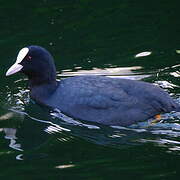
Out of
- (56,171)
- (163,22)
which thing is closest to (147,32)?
(163,22)

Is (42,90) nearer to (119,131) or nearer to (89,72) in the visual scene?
(89,72)

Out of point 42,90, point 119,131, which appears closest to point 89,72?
A: point 42,90

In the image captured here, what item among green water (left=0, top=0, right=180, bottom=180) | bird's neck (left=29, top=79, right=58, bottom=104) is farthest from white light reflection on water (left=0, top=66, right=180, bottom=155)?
bird's neck (left=29, top=79, right=58, bottom=104)

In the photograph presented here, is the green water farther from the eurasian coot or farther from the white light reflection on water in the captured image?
the eurasian coot

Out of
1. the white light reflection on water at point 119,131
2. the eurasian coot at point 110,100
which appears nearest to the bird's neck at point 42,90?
the eurasian coot at point 110,100

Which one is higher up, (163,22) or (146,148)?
(163,22)

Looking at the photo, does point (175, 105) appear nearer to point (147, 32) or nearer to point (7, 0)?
point (147, 32)

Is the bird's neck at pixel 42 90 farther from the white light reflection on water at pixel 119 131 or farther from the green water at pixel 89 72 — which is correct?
the white light reflection on water at pixel 119 131

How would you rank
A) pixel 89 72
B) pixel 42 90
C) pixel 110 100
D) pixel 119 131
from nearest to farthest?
pixel 119 131 < pixel 110 100 < pixel 42 90 < pixel 89 72

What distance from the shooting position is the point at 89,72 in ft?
32.7

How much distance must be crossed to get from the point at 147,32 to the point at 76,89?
11.1 ft

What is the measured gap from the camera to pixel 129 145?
7395 mm

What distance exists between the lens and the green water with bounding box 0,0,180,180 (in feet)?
22.3

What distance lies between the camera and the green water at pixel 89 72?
6.81 metres
